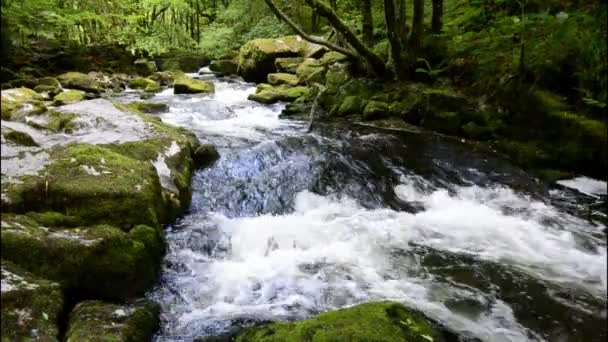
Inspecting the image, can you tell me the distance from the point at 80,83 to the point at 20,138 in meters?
9.98

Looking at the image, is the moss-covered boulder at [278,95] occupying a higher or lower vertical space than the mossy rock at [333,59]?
lower

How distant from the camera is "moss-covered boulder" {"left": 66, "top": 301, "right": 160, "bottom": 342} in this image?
3.40 meters

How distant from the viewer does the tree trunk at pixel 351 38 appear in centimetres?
955

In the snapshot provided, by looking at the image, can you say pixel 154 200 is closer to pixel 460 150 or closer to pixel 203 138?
pixel 203 138

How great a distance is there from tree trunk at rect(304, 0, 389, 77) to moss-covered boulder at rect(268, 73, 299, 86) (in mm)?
4406

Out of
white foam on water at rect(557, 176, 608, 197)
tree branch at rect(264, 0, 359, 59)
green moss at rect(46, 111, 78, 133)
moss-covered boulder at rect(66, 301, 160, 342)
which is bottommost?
moss-covered boulder at rect(66, 301, 160, 342)

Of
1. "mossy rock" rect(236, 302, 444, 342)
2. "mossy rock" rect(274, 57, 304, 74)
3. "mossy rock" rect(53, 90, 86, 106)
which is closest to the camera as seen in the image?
"mossy rock" rect(236, 302, 444, 342)

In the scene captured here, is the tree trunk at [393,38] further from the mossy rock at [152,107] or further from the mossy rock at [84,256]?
the mossy rock at [84,256]

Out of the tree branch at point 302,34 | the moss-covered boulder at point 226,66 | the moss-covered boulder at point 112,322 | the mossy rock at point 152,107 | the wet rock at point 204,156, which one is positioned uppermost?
the tree branch at point 302,34

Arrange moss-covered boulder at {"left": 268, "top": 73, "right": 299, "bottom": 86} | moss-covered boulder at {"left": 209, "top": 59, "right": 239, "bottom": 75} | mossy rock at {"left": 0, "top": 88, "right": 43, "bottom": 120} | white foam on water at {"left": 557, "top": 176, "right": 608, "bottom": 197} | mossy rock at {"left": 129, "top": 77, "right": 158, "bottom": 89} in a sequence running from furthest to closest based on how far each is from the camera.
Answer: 1. moss-covered boulder at {"left": 209, "top": 59, "right": 239, "bottom": 75}
2. mossy rock at {"left": 129, "top": 77, "right": 158, "bottom": 89}
3. moss-covered boulder at {"left": 268, "top": 73, "right": 299, "bottom": 86}
4. white foam on water at {"left": 557, "top": 176, "right": 608, "bottom": 197}
5. mossy rock at {"left": 0, "top": 88, "right": 43, "bottom": 120}

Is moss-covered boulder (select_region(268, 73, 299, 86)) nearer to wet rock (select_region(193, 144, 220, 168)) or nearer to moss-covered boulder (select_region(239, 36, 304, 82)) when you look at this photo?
moss-covered boulder (select_region(239, 36, 304, 82))

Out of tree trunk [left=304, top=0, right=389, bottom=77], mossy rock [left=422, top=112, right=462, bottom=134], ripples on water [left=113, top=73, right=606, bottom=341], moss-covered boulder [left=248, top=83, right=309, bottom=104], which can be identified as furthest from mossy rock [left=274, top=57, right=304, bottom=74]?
ripples on water [left=113, top=73, right=606, bottom=341]

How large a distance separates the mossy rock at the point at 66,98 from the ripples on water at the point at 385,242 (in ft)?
16.5

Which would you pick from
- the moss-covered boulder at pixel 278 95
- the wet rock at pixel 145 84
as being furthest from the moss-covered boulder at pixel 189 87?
the moss-covered boulder at pixel 278 95
